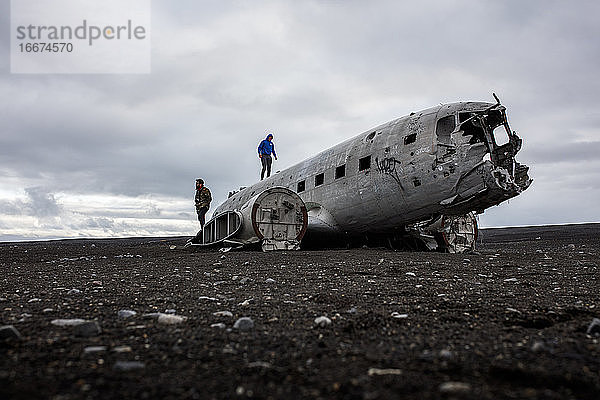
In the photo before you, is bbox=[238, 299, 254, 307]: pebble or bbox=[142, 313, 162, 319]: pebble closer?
bbox=[142, 313, 162, 319]: pebble

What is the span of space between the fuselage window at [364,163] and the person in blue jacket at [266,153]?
33.2ft

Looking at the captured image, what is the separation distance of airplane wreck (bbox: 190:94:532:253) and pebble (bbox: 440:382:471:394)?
11525 mm

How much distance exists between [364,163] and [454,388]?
45.0 ft

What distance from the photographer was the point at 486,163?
12.4 m

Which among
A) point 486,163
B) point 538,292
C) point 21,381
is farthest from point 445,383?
point 486,163

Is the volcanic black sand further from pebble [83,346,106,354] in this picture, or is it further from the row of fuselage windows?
the row of fuselage windows

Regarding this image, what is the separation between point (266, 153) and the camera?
24.7 meters

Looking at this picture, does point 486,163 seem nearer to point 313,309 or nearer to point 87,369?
point 313,309

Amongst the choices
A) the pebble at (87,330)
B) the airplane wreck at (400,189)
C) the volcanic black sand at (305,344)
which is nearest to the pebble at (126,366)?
the volcanic black sand at (305,344)

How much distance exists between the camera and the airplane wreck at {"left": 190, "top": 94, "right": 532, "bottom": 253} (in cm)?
1284

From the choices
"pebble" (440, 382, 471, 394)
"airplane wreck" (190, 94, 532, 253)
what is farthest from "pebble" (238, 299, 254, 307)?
"airplane wreck" (190, 94, 532, 253)

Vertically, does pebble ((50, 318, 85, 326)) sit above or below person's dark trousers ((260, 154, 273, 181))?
below

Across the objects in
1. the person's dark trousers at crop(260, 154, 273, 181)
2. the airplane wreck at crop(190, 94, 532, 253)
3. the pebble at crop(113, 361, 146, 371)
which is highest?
the person's dark trousers at crop(260, 154, 273, 181)

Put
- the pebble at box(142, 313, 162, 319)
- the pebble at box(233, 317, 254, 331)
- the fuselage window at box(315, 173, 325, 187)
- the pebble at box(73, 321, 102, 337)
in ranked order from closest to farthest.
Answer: the pebble at box(73, 321, 102, 337) → the pebble at box(233, 317, 254, 331) → the pebble at box(142, 313, 162, 319) → the fuselage window at box(315, 173, 325, 187)
